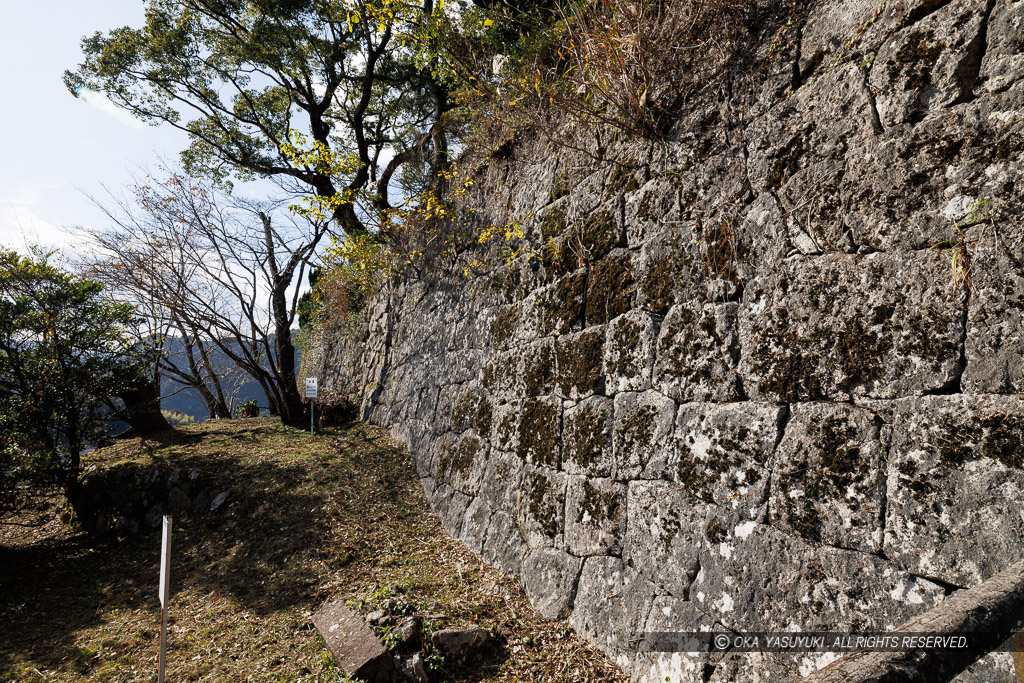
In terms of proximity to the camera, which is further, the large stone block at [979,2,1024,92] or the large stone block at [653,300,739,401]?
the large stone block at [653,300,739,401]

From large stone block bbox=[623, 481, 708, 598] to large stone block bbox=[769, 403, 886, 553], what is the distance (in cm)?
49

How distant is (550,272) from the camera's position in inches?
194

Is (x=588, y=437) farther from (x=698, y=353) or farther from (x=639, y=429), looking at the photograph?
(x=698, y=353)

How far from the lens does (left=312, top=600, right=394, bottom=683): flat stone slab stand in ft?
10.6

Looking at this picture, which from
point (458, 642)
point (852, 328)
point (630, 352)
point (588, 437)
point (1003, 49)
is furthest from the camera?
point (588, 437)

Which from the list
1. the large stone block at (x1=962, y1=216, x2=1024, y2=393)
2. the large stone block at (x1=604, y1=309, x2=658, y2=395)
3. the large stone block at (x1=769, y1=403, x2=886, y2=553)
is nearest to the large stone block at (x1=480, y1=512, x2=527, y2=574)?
the large stone block at (x1=604, y1=309, x2=658, y2=395)

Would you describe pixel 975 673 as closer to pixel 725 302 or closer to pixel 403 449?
pixel 725 302

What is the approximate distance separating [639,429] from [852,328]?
4.61ft

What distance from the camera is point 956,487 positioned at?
6.76 feet

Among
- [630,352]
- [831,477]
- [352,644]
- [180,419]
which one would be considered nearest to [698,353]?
[630,352]

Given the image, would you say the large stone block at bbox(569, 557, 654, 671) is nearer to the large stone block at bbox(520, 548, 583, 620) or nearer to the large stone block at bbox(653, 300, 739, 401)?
the large stone block at bbox(520, 548, 583, 620)

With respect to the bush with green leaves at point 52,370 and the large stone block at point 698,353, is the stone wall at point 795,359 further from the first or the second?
the bush with green leaves at point 52,370

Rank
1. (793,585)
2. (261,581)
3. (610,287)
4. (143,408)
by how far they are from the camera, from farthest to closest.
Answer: (143,408) → (261,581) → (610,287) → (793,585)

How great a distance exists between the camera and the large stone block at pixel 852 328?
2.27m
